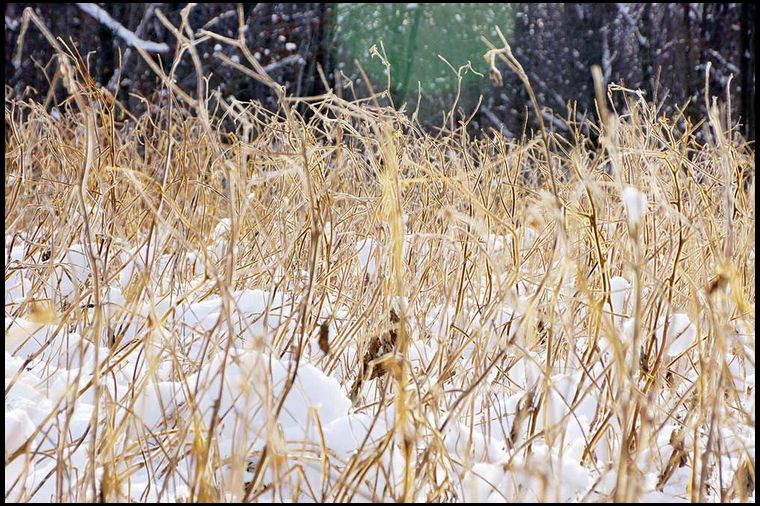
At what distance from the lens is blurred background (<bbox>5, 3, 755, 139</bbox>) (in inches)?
307

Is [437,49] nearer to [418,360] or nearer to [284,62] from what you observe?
[284,62]

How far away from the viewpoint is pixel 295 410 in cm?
89

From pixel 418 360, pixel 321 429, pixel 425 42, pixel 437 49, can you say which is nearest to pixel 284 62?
pixel 425 42

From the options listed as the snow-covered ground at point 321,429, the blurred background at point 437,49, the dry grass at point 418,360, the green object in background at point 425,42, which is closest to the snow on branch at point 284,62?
the blurred background at point 437,49

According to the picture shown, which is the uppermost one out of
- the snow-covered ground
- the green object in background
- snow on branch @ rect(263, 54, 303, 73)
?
the green object in background

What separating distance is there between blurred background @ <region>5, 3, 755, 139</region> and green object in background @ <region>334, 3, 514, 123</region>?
0.06ft

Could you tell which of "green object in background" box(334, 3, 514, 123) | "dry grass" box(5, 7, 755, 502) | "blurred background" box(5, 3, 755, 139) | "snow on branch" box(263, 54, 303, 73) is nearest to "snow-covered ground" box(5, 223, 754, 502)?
"dry grass" box(5, 7, 755, 502)

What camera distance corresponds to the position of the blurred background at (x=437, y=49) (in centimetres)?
780

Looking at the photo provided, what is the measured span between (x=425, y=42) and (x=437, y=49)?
0.24m

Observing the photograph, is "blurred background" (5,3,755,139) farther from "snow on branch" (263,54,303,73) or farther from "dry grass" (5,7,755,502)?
"dry grass" (5,7,755,502)

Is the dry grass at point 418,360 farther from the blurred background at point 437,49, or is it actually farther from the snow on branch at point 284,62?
the snow on branch at point 284,62

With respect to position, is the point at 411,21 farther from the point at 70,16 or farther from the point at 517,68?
the point at 517,68

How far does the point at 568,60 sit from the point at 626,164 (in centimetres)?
961

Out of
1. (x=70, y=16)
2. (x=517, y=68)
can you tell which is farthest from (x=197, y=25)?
(x=517, y=68)
